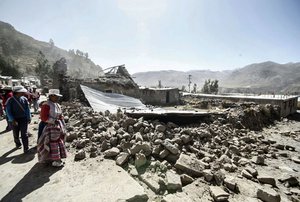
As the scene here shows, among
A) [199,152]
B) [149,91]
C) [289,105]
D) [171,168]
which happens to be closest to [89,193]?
[171,168]

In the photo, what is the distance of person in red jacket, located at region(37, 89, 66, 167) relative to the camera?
378cm

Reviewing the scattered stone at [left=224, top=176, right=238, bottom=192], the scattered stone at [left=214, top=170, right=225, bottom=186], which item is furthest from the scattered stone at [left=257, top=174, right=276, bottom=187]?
the scattered stone at [left=214, top=170, right=225, bottom=186]

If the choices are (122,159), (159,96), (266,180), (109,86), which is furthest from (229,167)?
(159,96)

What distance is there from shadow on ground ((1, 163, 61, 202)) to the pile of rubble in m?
0.76

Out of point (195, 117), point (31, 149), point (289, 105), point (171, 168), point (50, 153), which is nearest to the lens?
point (50, 153)

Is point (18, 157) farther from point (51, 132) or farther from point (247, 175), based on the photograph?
point (247, 175)

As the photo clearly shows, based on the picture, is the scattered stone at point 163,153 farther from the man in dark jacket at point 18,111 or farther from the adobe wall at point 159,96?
the adobe wall at point 159,96

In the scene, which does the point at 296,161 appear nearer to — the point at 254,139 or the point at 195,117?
the point at 254,139

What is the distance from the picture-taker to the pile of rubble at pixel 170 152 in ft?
13.5

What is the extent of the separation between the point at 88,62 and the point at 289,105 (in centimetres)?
11335

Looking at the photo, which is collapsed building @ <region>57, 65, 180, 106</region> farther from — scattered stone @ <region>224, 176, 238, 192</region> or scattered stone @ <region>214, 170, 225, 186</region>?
scattered stone @ <region>224, 176, 238, 192</region>

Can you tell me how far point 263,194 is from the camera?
4.01m

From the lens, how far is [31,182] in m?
3.46

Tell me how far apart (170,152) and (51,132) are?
314 centimetres
